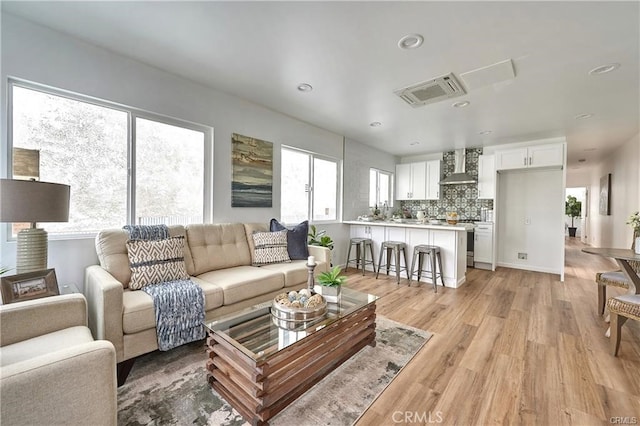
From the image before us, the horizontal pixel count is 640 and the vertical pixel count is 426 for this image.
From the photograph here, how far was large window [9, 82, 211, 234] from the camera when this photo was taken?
6.77 feet

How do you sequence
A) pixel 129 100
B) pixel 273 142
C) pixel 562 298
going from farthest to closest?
pixel 273 142 < pixel 562 298 < pixel 129 100

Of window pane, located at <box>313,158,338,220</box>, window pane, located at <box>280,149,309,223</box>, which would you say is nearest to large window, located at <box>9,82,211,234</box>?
window pane, located at <box>280,149,309,223</box>

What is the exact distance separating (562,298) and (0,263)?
5.90m

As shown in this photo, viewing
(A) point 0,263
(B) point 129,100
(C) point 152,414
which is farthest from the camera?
(B) point 129,100

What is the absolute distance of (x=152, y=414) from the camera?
146 centimetres

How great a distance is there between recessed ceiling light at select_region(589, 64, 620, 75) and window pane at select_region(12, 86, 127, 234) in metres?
4.53

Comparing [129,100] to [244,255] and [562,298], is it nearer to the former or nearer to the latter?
[244,255]

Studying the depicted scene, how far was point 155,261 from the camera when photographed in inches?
88.1

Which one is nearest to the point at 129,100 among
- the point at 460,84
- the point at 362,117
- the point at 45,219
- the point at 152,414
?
the point at 45,219

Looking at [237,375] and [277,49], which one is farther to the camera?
[277,49]

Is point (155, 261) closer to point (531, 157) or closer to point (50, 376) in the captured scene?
point (50, 376)

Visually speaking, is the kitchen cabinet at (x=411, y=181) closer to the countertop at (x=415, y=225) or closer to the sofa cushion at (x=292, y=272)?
the countertop at (x=415, y=225)

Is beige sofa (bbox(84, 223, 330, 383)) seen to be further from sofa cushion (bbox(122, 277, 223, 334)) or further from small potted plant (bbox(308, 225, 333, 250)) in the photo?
small potted plant (bbox(308, 225, 333, 250))

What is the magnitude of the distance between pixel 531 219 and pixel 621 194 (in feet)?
6.49
